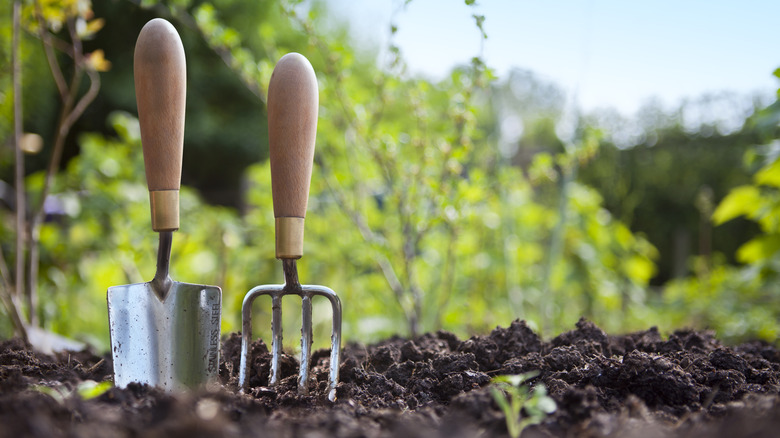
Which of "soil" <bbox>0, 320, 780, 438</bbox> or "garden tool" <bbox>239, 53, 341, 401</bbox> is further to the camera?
"garden tool" <bbox>239, 53, 341, 401</bbox>

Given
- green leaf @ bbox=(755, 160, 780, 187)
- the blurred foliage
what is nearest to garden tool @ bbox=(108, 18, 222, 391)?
the blurred foliage

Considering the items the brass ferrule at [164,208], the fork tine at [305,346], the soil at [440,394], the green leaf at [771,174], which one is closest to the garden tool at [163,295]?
the brass ferrule at [164,208]

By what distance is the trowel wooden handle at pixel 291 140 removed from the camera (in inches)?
43.5

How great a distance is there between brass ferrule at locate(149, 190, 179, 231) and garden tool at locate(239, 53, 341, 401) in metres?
0.23

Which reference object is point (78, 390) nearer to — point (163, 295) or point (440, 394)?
point (163, 295)

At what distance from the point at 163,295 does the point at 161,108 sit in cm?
41

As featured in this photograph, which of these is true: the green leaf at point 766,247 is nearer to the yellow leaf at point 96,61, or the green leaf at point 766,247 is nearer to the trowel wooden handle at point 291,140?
the trowel wooden handle at point 291,140

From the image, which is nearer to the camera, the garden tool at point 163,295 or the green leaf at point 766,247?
the garden tool at point 163,295

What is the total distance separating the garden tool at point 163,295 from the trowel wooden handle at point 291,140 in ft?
0.71

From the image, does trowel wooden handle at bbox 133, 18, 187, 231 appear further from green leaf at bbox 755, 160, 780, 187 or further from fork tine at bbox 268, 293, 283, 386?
green leaf at bbox 755, 160, 780, 187

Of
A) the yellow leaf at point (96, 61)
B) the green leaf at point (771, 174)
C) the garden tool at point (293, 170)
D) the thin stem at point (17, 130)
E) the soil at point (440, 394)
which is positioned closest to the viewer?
the soil at point (440, 394)

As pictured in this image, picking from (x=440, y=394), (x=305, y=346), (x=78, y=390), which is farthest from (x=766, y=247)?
(x=78, y=390)

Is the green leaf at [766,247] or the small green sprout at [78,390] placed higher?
the green leaf at [766,247]

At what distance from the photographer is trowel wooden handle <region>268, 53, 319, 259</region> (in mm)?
1105
